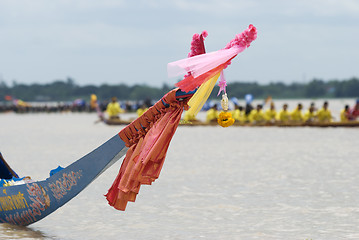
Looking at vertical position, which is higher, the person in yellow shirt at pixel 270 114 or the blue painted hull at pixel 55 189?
the blue painted hull at pixel 55 189

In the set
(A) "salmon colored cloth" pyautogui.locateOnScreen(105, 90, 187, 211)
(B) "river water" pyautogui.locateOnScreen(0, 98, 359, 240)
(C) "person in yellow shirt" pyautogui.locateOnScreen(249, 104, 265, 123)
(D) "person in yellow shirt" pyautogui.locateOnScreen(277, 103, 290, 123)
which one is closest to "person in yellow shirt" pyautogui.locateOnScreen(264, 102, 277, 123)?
(C) "person in yellow shirt" pyautogui.locateOnScreen(249, 104, 265, 123)

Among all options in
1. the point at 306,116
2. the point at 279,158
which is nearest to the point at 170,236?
the point at 279,158

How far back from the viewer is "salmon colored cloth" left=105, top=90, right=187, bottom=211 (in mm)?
6105

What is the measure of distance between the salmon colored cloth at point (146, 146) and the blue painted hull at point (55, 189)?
0.75 feet

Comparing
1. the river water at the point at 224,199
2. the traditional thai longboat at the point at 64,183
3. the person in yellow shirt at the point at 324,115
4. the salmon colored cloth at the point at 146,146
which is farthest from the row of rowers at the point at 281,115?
the salmon colored cloth at the point at 146,146

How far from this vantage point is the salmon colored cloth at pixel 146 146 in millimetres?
6105

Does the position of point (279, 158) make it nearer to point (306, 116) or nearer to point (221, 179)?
point (221, 179)

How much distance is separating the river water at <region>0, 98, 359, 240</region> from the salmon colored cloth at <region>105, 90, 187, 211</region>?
126 centimetres

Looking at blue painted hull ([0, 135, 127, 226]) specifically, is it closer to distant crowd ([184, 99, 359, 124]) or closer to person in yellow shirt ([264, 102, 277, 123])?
distant crowd ([184, 99, 359, 124])

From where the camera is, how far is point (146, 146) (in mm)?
6199

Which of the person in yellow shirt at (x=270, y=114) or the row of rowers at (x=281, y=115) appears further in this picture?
the person in yellow shirt at (x=270, y=114)

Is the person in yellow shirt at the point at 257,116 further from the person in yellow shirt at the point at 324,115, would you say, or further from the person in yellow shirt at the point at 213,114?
the person in yellow shirt at the point at 324,115

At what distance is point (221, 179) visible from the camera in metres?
11.8

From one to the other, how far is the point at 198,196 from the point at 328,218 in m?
2.36
